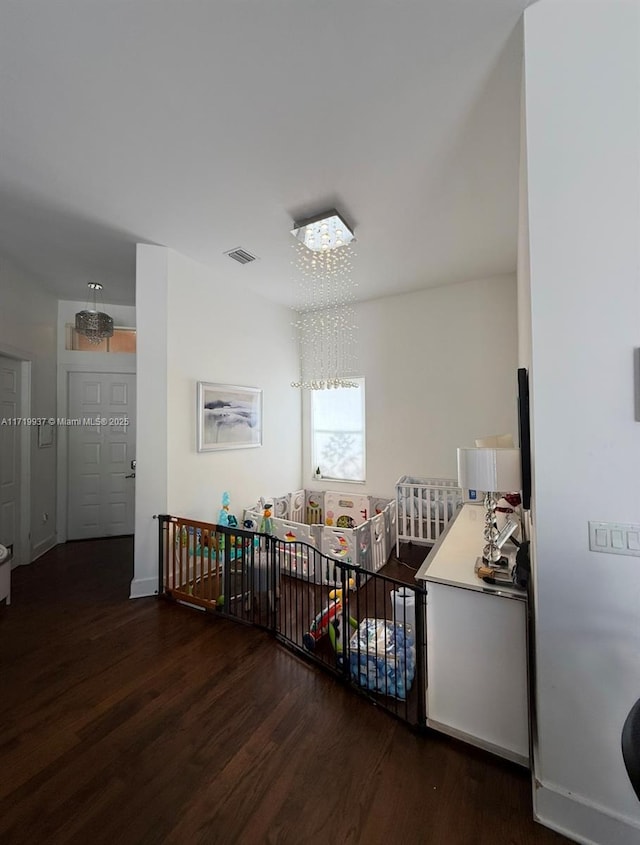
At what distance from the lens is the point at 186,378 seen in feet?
11.0

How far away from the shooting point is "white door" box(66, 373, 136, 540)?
4.48 meters

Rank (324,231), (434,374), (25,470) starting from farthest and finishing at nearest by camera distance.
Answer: (434,374)
(25,470)
(324,231)

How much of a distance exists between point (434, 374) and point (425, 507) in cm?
164

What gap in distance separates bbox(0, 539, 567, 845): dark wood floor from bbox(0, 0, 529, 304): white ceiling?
3.06 m

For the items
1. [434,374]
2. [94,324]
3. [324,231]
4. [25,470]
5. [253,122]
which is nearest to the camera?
[253,122]

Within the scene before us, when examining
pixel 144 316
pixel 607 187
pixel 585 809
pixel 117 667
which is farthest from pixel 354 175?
pixel 117 667

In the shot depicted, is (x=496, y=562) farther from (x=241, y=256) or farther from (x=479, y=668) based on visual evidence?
(x=241, y=256)

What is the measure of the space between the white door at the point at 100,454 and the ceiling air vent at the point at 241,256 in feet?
7.93

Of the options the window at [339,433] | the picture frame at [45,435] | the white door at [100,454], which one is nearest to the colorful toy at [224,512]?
the window at [339,433]

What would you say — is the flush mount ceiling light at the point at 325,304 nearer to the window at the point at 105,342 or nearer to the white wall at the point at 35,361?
the window at the point at 105,342

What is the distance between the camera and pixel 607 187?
3.81ft

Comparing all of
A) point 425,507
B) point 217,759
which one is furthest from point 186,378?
point 425,507

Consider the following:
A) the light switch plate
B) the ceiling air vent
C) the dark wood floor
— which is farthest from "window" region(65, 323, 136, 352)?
the light switch plate

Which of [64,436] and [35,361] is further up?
[35,361]
